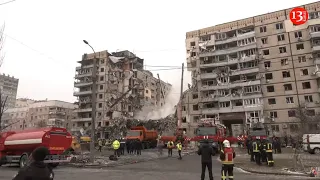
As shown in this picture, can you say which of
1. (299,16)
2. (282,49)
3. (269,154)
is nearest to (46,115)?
(282,49)

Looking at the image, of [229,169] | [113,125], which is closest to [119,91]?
[113,125]

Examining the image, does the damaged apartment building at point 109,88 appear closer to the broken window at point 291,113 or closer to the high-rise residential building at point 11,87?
the broken window at point 291,113

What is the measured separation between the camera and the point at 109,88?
74000 mm

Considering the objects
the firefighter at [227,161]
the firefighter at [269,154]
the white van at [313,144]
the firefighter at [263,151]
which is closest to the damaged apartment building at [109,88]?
the white van at [313,144]

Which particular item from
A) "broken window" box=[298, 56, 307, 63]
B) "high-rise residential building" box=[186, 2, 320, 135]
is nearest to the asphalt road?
"high-rise residential building" box=[186, 2, 320, 135]

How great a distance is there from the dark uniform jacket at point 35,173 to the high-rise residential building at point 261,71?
51.8 metres

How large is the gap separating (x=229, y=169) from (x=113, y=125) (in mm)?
49025

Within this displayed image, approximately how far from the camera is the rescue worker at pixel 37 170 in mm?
3846

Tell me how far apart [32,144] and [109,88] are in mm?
57517

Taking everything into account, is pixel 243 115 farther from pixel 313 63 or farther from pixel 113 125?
pixel 113 125

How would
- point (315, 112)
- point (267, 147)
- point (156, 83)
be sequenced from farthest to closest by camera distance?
point (156, 83) → point (315, 112) → point (267, 147)

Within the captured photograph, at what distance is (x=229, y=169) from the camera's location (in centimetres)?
970

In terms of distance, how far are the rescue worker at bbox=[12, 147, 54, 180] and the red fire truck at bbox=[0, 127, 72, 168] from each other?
41.7 feet

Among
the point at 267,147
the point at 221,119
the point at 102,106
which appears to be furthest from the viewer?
the point at 102,106
